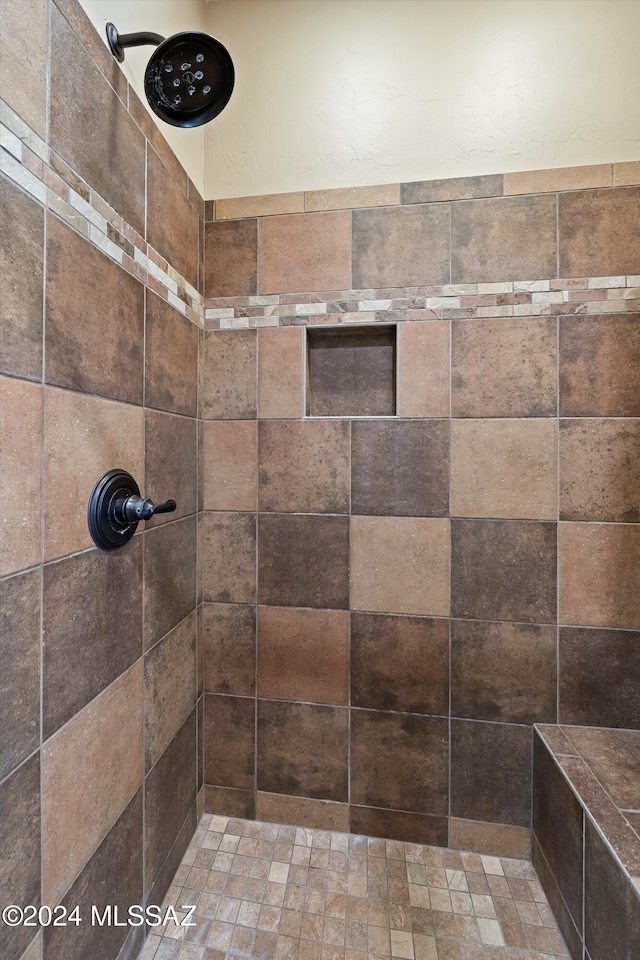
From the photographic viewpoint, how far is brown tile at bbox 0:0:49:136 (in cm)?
66

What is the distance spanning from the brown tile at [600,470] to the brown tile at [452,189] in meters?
0.74

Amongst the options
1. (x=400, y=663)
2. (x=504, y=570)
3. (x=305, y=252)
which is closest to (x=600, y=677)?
(x=504, y=570)

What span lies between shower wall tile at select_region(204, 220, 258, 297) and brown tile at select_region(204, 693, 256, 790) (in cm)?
137

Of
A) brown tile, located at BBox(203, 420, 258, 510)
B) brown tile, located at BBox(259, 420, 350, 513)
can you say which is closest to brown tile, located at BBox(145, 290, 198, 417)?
brown tile, located at BBox(203, 420, 258, 510)

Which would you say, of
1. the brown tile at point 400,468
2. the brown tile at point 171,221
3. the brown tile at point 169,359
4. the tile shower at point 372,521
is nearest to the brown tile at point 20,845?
the tile shower at point 372,521

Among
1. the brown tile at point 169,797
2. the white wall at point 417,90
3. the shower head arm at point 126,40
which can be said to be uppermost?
the white wall at point 417,90

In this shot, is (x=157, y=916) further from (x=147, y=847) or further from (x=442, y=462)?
(x=442, y=462)

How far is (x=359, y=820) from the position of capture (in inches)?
53.3

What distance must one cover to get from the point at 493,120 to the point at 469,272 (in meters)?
0.48

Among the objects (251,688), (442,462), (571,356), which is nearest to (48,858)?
(251,688)

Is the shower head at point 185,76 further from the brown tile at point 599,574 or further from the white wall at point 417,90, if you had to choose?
the brown tile at point 599,574

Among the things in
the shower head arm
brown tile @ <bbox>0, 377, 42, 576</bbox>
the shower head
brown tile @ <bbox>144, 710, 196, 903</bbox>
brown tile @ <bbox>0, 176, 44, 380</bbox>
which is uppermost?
the shower head arm

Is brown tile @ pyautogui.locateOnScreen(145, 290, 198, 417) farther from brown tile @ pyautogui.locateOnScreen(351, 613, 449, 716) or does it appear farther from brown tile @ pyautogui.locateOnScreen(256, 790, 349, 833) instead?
brown tile @ pyautogui.locateOnScreen(256, 790, 349, 833)

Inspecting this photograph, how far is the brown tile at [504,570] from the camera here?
50.1 inches
